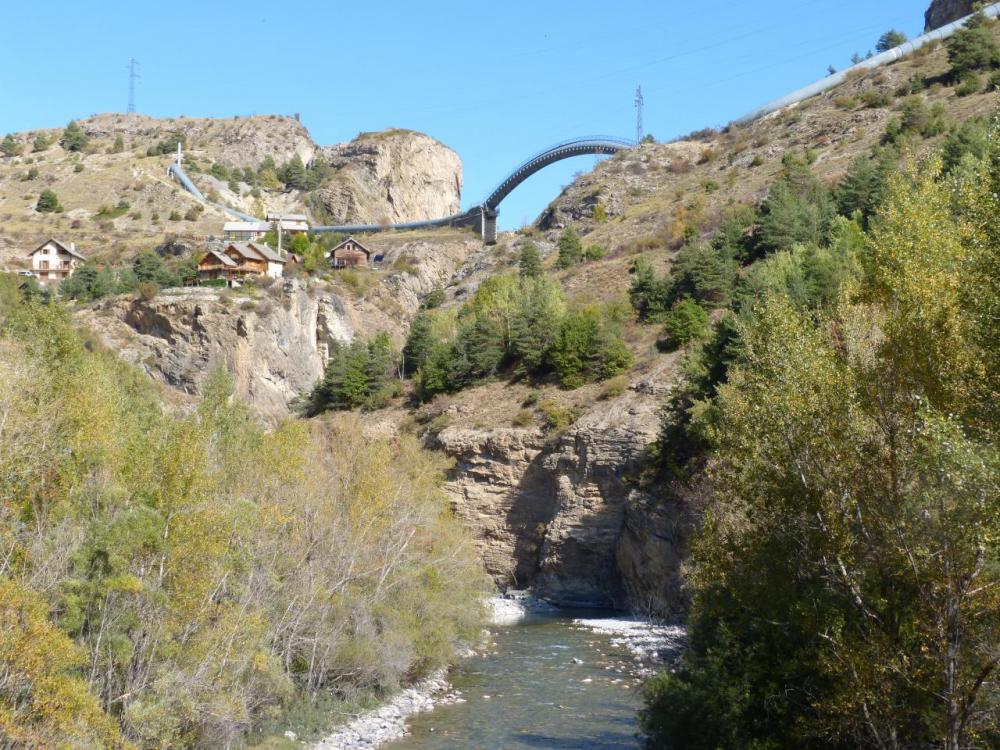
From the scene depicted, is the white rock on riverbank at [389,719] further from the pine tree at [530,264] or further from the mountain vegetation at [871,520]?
the pine tree at [530,264]

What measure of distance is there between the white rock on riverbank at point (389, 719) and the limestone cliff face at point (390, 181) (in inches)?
3525

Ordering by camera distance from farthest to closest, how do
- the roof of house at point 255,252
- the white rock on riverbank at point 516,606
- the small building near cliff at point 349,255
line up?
the small building near cliff at point 349,255 < the roof of house at point 255,252 < the white rock on riverbank at point 516,606

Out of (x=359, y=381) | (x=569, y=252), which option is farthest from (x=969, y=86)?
(x=359, y=381)

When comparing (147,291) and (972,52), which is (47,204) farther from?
(972,52)

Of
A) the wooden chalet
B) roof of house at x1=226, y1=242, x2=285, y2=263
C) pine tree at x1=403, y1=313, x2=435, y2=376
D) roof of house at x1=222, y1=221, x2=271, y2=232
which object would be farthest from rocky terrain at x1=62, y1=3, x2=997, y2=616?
roof of house at x1=222, y1=221, x2=271, y2=232

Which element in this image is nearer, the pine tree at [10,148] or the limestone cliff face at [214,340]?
the limestone cliff face at [214,340]

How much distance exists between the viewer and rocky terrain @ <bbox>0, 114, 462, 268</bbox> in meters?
91.5

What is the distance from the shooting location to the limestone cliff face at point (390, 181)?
4530 inches

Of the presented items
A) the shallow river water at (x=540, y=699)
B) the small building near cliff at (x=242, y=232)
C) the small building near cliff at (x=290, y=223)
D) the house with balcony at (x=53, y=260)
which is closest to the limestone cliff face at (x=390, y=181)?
the small building near cliff at (x=290, y=223)

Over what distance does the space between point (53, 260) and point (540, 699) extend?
65900mm

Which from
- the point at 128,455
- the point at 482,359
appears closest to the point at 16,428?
the point at 128,455

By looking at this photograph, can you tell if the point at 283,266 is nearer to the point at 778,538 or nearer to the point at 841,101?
the point at 841,101

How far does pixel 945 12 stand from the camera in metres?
91.8

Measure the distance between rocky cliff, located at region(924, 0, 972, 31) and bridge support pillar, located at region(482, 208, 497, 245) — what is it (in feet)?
149
